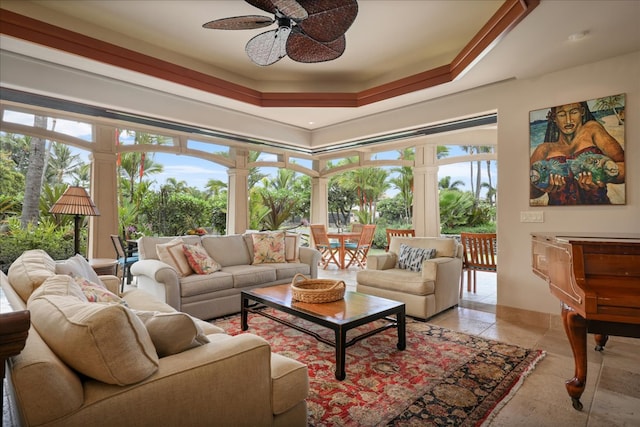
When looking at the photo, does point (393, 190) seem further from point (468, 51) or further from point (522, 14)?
point (522, 14)

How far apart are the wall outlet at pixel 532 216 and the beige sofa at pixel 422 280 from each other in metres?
0.75

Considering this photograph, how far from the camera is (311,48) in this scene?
2.91 m

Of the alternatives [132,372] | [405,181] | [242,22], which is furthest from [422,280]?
[405,181]

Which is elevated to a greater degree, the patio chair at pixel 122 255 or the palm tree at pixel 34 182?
the palm tree at pixel 34 182

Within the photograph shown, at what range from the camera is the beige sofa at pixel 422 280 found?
11.7ft

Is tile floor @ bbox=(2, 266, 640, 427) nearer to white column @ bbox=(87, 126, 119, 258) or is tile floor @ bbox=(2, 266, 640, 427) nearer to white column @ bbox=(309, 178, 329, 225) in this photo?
white column @ bbox=(87, 126, 119, 258)

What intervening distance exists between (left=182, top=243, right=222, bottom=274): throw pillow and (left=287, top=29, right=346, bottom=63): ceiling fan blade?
2269mm

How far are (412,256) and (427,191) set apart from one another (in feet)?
8.44

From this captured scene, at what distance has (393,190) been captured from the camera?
10.6 meters

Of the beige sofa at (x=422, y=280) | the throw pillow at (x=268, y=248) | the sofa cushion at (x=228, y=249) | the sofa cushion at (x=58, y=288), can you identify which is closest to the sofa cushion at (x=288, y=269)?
the throw pillow at (x=268, y=248)

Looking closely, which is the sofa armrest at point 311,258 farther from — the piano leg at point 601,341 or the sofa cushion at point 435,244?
the piano leg at point 601,341

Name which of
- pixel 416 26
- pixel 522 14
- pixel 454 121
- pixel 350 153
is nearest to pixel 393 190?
pixel 350 153

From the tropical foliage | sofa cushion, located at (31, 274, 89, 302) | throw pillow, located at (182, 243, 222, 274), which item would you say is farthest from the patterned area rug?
the tropical foliage

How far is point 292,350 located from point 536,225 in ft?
9.16
